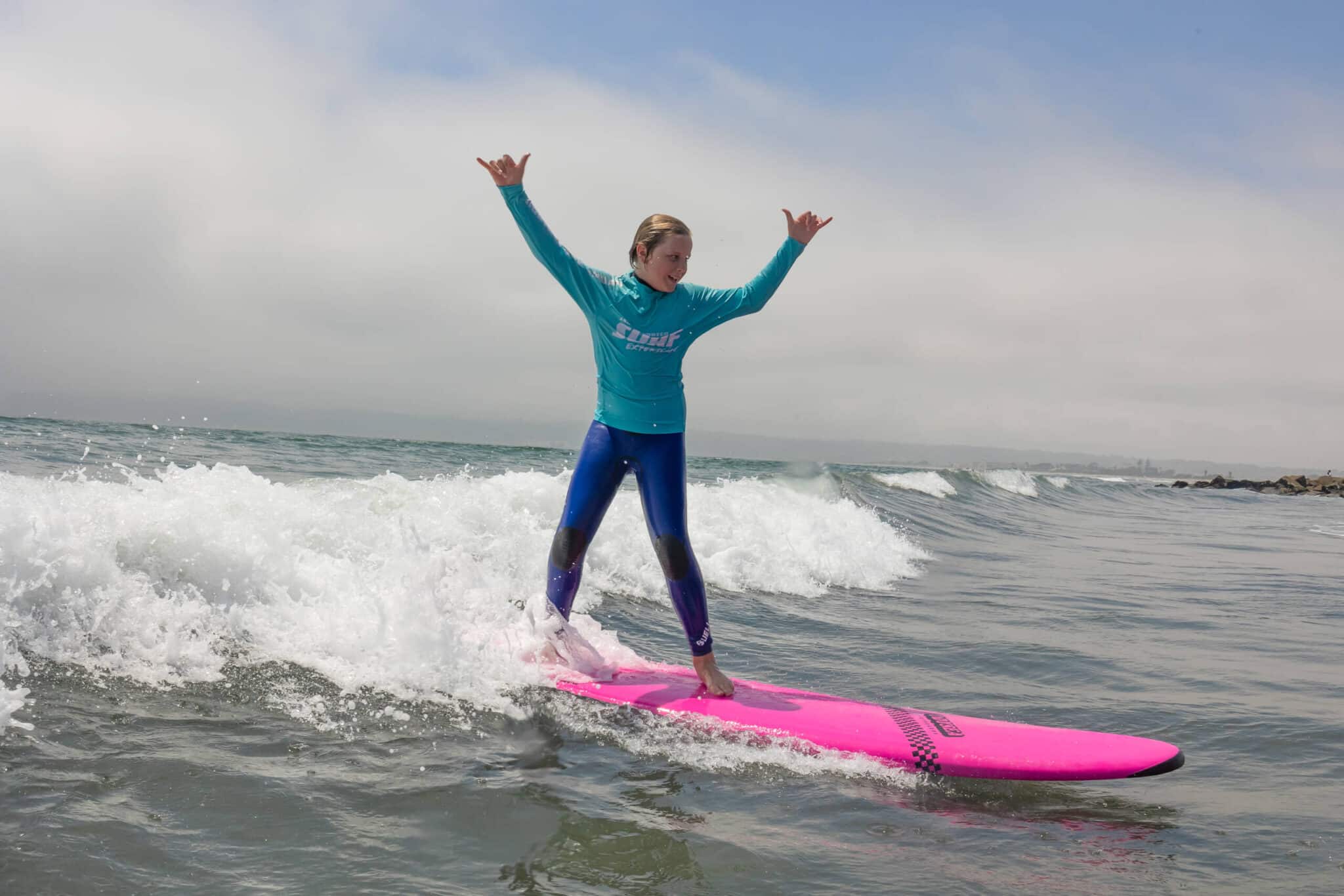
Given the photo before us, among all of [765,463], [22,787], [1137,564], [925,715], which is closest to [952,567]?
[1137,564]

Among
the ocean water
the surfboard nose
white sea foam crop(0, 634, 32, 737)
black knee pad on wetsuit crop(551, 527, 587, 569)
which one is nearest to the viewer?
the ocean water

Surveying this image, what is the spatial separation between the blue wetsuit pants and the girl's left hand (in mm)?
1200

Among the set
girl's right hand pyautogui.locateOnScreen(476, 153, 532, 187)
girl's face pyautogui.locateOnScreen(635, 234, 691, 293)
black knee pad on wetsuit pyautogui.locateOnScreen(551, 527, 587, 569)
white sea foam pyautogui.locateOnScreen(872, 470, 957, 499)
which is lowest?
black knee pad on wetsuit pyautogui.locateOnScreen(551, 527, 587, 569)

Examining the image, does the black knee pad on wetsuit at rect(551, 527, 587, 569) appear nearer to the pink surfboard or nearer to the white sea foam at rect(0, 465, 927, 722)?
the white sea foam at rect(0, 465, 927, 722)

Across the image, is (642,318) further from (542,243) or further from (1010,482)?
(1010,482)

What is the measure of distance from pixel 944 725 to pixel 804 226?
2.58 metres

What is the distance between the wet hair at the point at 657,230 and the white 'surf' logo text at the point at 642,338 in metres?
0.38

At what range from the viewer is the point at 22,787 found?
114 inches

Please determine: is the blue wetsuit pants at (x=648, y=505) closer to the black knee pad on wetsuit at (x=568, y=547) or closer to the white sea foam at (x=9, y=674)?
the black knee pad on wetsuit at (x=568, y=547)

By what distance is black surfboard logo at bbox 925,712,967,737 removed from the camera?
4.27 metres

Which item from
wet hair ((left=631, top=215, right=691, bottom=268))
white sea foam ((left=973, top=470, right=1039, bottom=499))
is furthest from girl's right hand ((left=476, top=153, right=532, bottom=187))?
white sea foam ((left=973, top=470, right=1039, bottom=499))

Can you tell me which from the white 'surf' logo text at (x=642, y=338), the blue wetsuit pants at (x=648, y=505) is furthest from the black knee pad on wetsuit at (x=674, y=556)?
the white 'surf' logo text at (x=642, y=338)

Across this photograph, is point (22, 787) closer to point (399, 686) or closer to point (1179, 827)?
point (399, 686)

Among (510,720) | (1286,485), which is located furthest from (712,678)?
(1286,485)
